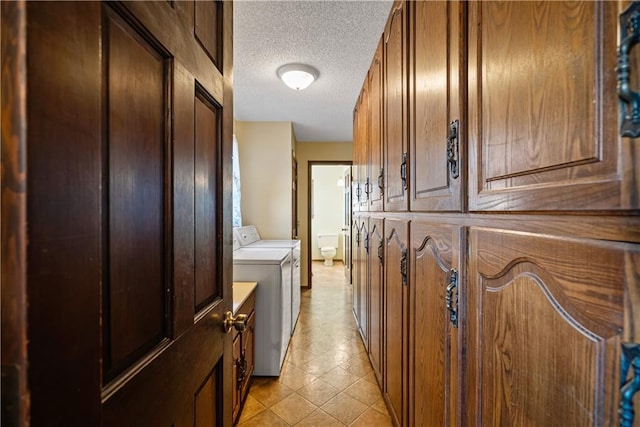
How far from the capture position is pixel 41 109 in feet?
1.13

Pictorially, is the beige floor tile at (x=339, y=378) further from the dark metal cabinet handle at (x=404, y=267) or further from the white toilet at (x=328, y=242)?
the white toilet at (x=328, y=242)

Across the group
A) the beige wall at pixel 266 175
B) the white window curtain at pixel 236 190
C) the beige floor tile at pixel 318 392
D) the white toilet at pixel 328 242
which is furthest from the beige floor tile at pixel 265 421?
the white toilet at pixel 328 242

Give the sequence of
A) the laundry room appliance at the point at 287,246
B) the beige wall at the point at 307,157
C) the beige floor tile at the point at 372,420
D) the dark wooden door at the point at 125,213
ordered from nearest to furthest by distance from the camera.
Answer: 1. the dark wooden door at the point at 125,213
2. the beige floor tile at the point at 372,420
3. the laundry room appliance at the point at 287,246
4. the beige wall at the point at 307,157

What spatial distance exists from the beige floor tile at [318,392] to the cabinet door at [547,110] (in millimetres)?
1858

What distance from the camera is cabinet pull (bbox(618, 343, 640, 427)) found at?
1.38 feet

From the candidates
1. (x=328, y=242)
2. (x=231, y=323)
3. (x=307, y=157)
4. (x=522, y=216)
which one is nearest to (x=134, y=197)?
(x=231, y=323)

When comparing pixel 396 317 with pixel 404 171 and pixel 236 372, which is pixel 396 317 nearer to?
pixel 404 171

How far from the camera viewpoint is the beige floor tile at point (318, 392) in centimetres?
210

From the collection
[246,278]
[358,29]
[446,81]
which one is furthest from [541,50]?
[246,278]

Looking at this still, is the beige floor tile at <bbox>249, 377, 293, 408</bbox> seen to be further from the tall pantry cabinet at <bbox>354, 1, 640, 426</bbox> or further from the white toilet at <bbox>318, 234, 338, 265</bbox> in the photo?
the white toilet at <bbox>318, 234, 338, 265</bbox>

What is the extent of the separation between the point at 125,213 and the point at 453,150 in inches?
34.2

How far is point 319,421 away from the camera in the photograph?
1.89 metres

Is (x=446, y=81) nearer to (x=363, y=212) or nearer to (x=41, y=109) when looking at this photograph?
(x=41, y=109)

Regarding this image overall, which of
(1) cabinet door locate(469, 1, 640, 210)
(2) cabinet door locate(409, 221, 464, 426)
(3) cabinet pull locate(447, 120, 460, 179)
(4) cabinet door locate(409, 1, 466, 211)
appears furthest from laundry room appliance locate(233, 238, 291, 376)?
(1) cabinet door locate(469, 1, 640, 210)
